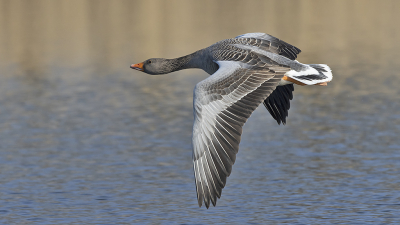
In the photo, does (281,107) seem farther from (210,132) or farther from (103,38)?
(103,38)

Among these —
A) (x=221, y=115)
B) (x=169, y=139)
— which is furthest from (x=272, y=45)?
(x=169, y=139)

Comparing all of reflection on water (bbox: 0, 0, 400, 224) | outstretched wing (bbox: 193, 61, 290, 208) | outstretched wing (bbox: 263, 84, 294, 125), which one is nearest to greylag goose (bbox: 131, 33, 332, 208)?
outstretched wing (bbox: 193, 61, 290, 208)

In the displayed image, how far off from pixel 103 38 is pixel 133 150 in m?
27.9

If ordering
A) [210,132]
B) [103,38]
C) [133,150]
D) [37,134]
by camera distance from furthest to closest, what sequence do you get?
[103,38]
[37,134]
[133,150]
[210,132]

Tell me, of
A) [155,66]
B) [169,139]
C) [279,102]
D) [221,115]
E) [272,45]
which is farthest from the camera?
[169,139]

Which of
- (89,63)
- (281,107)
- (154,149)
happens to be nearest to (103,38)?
(89,63)

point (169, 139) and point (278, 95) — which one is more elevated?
point (278, 95)

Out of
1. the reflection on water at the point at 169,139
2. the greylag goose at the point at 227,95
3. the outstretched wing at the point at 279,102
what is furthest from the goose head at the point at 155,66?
the reflection on water at the point at 169,139

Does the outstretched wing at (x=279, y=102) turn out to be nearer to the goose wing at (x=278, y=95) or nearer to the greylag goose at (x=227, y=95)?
the goose wing at (x=278, y=95)

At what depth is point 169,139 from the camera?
64.3ft

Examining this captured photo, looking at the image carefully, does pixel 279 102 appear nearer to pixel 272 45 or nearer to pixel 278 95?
pixel 278 95

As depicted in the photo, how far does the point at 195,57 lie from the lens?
492 inches

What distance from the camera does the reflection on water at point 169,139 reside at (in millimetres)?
13539

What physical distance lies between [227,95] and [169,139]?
388 inches
